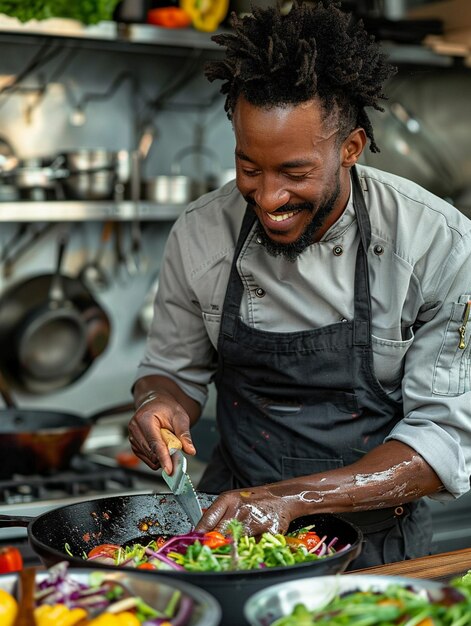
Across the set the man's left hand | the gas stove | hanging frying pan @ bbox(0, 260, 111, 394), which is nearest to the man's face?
the man's left hand

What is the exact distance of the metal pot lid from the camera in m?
3.67

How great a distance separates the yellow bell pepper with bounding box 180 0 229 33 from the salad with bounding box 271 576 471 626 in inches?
108

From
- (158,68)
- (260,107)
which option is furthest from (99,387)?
(260,107)

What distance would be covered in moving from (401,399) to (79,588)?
1011 millimetres

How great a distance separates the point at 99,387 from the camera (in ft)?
13.1

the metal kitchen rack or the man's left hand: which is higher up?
the metal kitchen rack

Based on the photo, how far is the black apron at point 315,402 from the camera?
6.55ft

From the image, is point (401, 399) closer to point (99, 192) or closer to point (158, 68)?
point (99, 192)

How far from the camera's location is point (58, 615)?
1.13 m

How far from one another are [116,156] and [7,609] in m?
2.60

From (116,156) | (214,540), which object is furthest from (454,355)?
(116,156)

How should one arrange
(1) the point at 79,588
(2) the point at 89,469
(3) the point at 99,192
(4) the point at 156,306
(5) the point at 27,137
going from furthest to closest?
(5) the point at 27,137 → (3) the point at 99,192 → (2) the point at 89,469 → (4) the point at 156,306 → (1) the point at 79,588

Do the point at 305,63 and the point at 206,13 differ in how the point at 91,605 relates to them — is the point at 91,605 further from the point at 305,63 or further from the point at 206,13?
the point at 206,13

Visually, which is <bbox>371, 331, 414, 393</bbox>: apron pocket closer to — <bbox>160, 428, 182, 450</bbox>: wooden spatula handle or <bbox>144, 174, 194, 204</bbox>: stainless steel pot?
<bbox>160, 428, 182, 450</bbox>: wooden spatula handle
